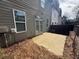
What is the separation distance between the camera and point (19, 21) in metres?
6.20

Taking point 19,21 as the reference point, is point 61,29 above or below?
below

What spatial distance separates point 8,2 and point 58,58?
4.24 metres

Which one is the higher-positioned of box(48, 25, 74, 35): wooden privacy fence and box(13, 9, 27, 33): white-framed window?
box(13, 9, 27, 33): white-framed window

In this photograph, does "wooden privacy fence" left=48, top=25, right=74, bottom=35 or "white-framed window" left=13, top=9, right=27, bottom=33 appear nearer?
"white-framed window" left=13, top=9, right=27, bottom=33

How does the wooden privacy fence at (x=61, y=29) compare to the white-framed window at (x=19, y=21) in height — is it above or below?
below

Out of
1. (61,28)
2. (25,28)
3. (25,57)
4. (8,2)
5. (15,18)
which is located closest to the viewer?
(25,57)

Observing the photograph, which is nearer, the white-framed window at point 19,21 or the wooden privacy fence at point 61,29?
the white-framed window at point 19,21

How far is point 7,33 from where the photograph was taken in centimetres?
519

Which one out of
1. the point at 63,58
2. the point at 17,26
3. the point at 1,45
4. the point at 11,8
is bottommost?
the point at 63,58

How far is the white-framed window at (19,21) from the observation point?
5821 millimetres

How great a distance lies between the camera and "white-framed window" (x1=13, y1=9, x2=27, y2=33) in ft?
19.1

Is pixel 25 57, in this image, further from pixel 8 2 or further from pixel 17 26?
pixel 8 2

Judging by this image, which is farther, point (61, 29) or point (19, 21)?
point (61, 29)

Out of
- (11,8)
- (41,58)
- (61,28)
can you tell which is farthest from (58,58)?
(61,28)
